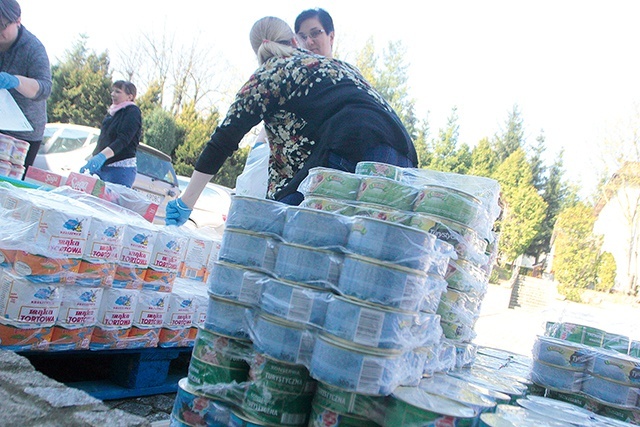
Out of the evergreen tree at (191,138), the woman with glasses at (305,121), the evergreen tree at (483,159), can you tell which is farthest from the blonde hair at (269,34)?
the evergreen tree at (483,159)

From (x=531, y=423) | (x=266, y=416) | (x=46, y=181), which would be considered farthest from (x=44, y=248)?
(x=46, y=181)

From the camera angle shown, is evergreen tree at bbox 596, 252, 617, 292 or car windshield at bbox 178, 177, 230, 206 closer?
car windshield at bbox 178, 177, 230, 206

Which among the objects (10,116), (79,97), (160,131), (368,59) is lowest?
(10,116)

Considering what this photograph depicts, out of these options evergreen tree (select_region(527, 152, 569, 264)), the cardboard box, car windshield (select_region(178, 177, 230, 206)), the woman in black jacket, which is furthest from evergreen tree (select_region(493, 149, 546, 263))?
the cardboard box

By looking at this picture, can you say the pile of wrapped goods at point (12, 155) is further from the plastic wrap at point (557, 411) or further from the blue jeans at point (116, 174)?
the plastic wrap at point (557, 411)

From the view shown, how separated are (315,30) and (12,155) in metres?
3.06

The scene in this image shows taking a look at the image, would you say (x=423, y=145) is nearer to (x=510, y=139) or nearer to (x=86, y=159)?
(x=510, y=139)

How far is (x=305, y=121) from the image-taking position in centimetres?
275

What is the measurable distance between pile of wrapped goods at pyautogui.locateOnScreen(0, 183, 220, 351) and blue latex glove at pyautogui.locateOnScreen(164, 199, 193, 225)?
244 millimetres

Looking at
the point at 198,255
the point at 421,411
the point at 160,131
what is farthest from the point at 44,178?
the point at 160,131

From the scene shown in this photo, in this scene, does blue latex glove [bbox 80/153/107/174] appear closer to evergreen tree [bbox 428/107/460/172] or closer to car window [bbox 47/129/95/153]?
car window [bbox 47/129/95/153]

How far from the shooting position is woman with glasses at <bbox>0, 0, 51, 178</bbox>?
4.32 m

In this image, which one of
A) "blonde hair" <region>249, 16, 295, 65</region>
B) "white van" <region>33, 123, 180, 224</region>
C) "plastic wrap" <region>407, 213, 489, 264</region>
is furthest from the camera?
"white van" <region>33, 123, 180, 224</region>

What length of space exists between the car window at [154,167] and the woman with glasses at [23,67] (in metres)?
5.38
